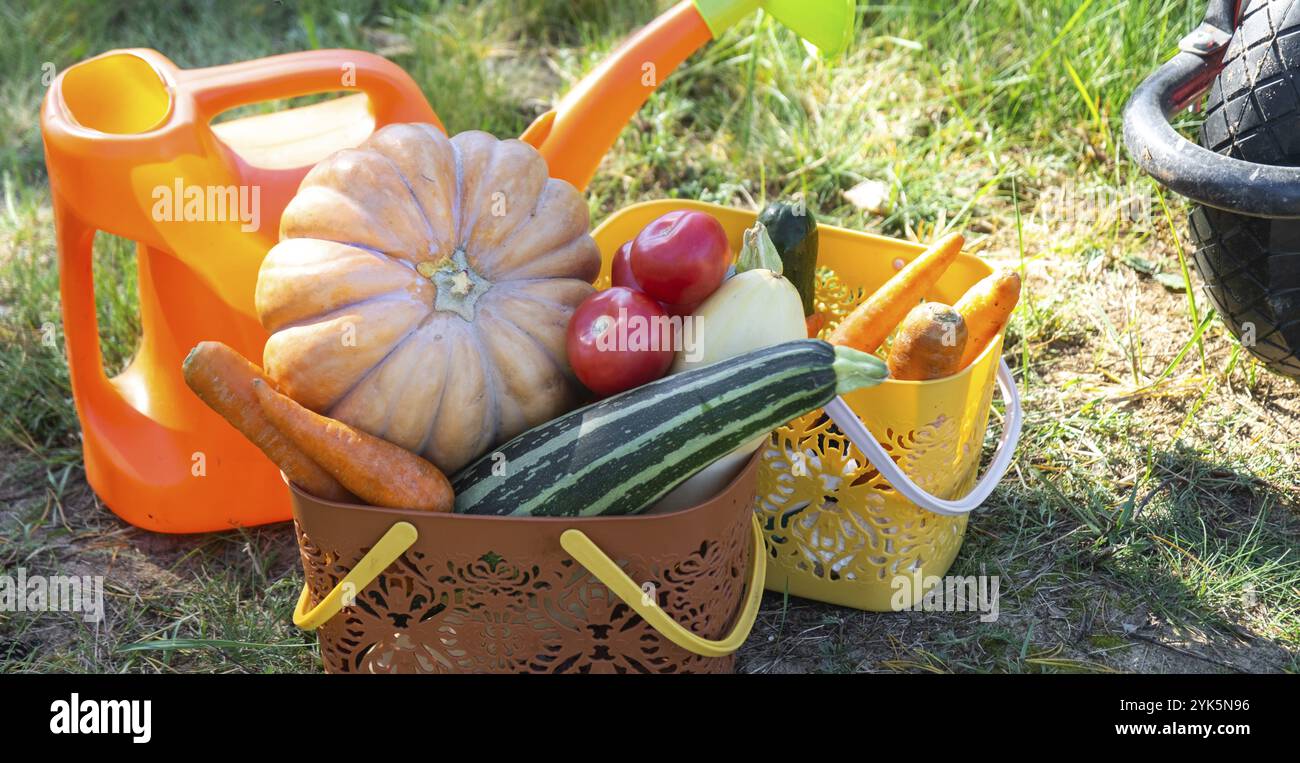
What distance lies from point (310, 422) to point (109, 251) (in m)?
1.51

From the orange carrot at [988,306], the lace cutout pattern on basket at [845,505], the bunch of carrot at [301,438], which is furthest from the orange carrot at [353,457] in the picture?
the orange carrot at [988,306]

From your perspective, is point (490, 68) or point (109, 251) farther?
point (490, 68)

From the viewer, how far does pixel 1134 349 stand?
2.34m

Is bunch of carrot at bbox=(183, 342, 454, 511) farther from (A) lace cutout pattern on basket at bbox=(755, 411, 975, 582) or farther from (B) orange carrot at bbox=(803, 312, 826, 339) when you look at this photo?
(B) orange carrot at bbox=(803, 312, 826, 339)

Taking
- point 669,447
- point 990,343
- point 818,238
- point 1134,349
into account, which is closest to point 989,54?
point 1134,349

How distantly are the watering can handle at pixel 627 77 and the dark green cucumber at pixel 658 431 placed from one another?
0.67 m

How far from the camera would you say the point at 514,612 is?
1.50 metres

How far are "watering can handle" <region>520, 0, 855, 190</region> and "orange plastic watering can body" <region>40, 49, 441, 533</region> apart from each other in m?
0.23

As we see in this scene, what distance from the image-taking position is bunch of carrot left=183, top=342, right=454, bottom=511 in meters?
1.48

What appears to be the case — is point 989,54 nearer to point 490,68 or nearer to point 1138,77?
point 1138,77

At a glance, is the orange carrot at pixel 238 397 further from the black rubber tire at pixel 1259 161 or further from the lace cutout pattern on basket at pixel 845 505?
the black rubber tire at pixel 1259 161

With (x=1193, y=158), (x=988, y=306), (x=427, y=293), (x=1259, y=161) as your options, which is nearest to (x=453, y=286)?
(x=427, y=293)

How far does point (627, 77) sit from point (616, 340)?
2.28 feet

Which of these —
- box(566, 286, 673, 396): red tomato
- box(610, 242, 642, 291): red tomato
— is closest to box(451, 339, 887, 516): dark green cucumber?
Result: box(566, 286, 673, 396): red tomato
